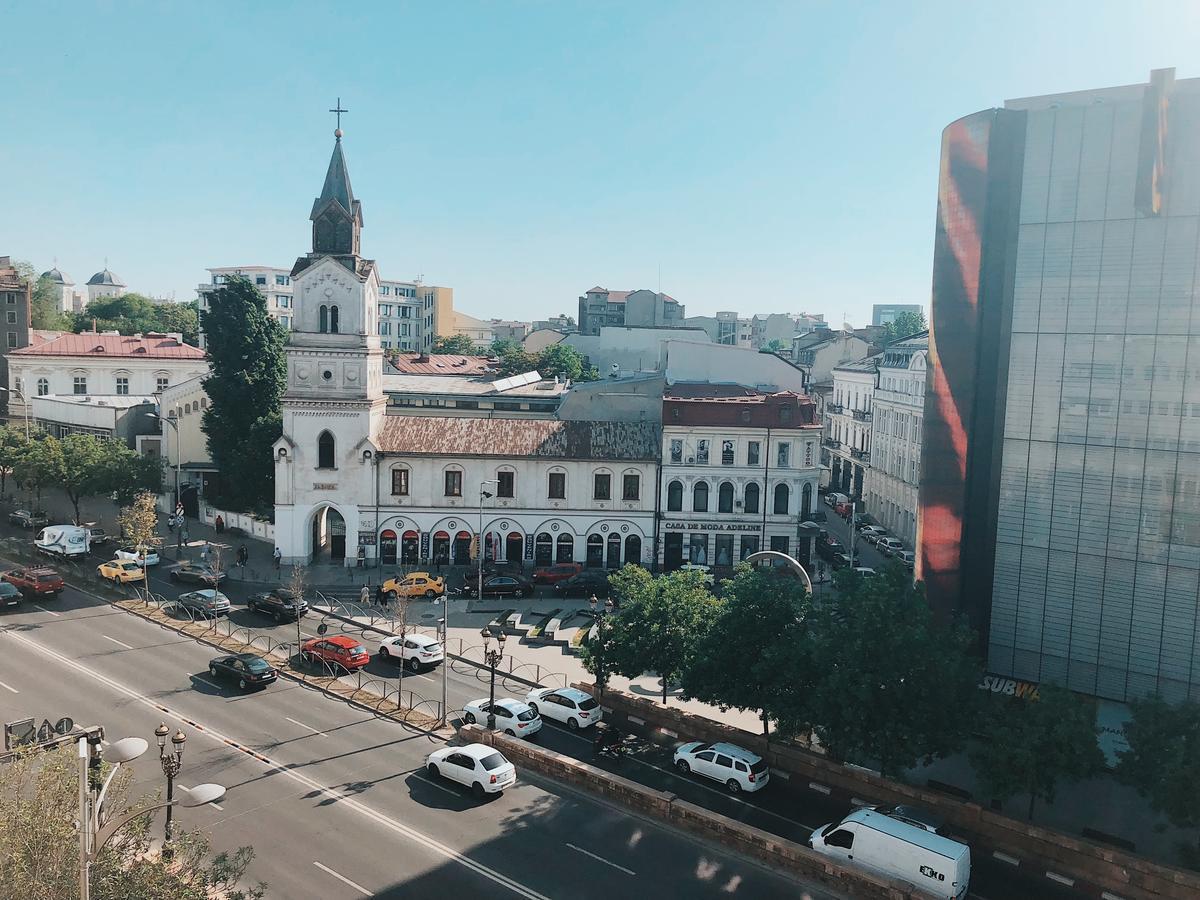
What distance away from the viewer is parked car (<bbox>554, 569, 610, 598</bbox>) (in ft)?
174

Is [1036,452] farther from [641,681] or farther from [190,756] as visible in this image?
[190,756]

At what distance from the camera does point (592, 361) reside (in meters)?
119

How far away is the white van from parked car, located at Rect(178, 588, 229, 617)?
3286 cm

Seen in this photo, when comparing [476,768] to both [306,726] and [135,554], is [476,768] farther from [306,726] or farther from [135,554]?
[135,554]

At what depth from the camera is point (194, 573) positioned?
52469 millimetres

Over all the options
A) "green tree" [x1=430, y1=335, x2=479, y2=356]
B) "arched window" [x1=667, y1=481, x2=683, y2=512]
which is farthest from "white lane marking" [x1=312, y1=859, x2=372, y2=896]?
"green tree" [x1=430, y1=335, x2=479, y2=356]

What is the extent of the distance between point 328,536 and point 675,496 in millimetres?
23413

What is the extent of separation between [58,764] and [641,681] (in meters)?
27.2

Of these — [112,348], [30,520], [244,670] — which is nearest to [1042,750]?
[244,670]

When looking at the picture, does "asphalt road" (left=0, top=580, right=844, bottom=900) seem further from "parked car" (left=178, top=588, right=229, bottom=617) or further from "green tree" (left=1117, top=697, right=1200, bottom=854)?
"green tree" (left=1117, top=697, right=1200, bottom=854)

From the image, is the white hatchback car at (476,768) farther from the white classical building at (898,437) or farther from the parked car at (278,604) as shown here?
the white classical building at (898,437)

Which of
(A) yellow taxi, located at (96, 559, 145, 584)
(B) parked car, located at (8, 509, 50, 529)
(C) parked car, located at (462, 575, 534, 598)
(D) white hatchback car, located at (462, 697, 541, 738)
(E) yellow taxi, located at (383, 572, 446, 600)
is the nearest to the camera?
(D) white hatchback car, located at (462, 697, 541, 738)

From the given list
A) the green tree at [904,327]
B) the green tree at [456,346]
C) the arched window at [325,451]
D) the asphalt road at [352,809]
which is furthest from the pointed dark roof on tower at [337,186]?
the green tree at [456,346]

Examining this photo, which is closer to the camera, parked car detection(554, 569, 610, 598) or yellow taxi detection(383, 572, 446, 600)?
yellow taxi detection(383, 572, 446, 600)
